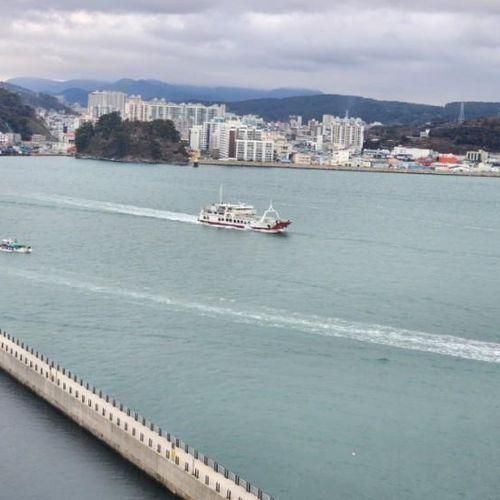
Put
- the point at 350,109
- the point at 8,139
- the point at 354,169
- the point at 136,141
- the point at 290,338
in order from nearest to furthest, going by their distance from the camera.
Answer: the point at 290,338 < the point at 136,141 < the point at 354,169 < the point at 8,139 < the point at 350,109

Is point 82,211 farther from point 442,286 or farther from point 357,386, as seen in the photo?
point 357,386

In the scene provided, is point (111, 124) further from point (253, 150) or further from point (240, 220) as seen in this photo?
point (240, 220)

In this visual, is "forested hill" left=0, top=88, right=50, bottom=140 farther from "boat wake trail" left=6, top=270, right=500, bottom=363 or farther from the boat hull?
"boat wake trail" left=6, top=270, right=500, bottom=363

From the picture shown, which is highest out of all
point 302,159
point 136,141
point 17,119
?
point 17,119

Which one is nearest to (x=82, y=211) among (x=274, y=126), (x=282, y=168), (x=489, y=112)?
(x=282, y=168)

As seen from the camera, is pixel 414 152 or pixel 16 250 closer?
pixel 16 250

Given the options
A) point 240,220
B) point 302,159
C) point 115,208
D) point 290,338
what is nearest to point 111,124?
point 302,159

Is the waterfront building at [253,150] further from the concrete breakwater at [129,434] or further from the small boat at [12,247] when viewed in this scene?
the concrete breakwater at [129,434]

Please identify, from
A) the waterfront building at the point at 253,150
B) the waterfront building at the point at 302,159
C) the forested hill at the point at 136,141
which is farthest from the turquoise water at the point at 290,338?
the waterfront building at the point at 302,159
